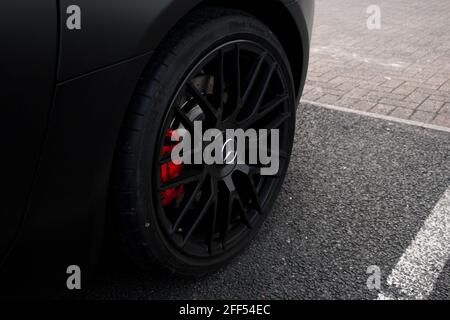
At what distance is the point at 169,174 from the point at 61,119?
0.65m

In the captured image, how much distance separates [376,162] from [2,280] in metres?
2.22

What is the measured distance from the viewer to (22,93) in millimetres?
1302

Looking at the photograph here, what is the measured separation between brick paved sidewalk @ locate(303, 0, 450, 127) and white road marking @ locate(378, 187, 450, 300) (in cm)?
132

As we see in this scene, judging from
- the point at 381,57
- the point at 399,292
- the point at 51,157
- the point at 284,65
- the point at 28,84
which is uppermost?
the point at 381,57

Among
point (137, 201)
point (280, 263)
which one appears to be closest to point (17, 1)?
point (137, 201)

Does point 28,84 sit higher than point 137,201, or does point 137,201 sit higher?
point 28,84

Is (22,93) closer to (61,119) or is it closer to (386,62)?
(61,119)

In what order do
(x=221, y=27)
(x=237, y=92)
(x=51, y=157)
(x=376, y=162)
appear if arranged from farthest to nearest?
(x=376, y=162) → (x=237, y=92) → (x=221, y=27) → (x=51, y=157)

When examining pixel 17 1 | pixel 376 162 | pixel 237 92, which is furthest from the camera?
pixel 376 162

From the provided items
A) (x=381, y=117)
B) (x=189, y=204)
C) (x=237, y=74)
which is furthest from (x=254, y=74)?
(x=381, y=117)

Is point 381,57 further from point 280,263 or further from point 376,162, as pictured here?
point 280,263

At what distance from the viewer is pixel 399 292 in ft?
6.73

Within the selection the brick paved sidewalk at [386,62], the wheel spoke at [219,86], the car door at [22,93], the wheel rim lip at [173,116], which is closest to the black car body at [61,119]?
the car door at [22,93]

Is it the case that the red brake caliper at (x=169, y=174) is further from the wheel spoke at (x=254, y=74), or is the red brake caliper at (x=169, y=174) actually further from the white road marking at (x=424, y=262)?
the white road marking at (x=424, y=262)
